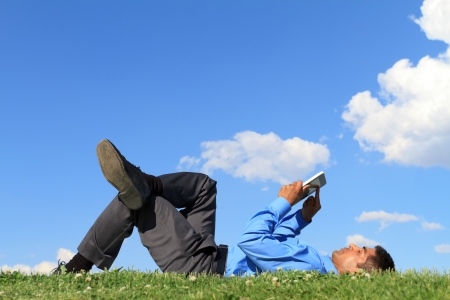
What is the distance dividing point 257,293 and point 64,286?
273 cm

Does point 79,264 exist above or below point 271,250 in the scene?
below

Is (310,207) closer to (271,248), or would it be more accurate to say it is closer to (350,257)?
(350,257)

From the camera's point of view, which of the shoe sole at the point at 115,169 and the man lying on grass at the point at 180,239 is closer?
the shoe sole at the point at 115,169

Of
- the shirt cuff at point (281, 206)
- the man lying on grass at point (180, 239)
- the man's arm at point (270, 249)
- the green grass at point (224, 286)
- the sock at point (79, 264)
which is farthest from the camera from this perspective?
the shirt cuff at point (281, 206)

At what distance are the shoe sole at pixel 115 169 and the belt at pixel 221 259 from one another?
5.32 ft

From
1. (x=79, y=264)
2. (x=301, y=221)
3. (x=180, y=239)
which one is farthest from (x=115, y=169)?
(x=301, y=221)

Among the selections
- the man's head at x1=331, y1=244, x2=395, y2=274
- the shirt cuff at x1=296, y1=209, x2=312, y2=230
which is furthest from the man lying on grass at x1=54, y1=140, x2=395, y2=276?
the shirt cuff at x1=296, y1=209, x2=312, y2=230

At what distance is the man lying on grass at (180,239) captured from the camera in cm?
715

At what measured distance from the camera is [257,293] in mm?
5172

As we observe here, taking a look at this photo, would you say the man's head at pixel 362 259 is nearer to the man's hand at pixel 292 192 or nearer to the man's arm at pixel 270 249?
the man's arm at pixel 270 249

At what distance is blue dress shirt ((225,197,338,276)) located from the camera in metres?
7.35

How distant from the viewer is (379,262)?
7.71 meters

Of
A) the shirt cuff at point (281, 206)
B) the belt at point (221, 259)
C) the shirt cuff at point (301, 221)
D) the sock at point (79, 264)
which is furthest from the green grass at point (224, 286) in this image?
the shirt cuff at point (301, 221)

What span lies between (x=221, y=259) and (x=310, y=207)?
1.94m
